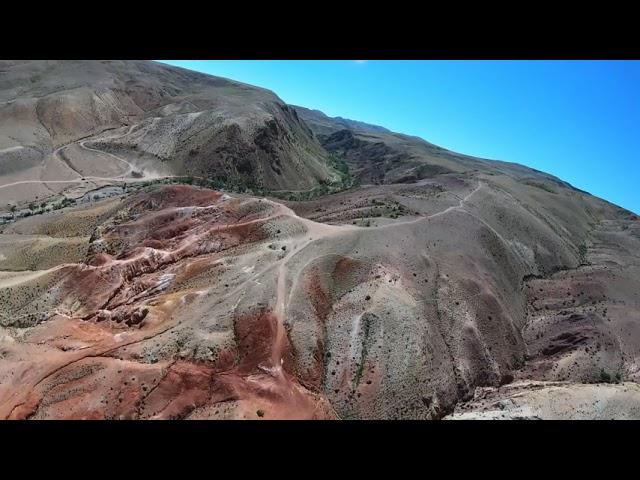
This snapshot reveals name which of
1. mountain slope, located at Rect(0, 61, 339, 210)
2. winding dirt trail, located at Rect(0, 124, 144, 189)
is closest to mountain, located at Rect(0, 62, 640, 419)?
winding dirt trail, located at Rect(0, 124, 144, 189)

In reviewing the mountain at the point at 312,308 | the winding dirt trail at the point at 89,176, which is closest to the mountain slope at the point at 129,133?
the winding dirt trail at the point at 89,176

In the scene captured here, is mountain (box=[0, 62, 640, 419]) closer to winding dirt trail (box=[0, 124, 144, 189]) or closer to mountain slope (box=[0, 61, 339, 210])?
winding dirt trail (box=[0, 124, 144, 189])

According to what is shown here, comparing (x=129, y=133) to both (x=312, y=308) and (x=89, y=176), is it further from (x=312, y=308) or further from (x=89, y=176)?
(x=312, y=308)

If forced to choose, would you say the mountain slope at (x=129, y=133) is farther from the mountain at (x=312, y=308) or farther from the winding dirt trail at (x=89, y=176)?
the mountain at (x=312, y=308)

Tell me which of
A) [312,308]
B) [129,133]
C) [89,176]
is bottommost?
[312,308]

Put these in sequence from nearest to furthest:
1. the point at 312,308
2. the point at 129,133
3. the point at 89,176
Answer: the point at 312,308 → the point at 89,176 → the point at 129,133

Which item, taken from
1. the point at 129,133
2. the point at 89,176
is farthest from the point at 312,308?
the point at 129,133

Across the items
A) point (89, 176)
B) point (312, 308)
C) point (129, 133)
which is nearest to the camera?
point (312, 308)
